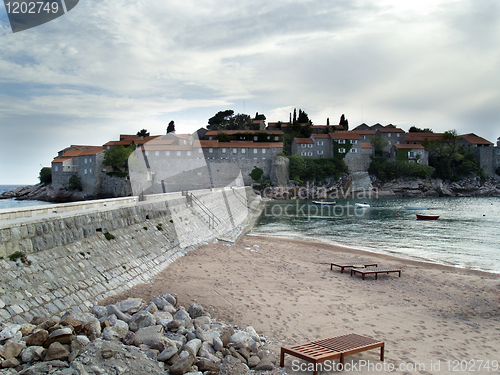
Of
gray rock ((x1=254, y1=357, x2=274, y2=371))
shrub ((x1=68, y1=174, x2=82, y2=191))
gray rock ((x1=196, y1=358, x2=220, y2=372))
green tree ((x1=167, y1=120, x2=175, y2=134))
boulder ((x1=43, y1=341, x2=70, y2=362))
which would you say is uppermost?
green tree ((x1=167, y1=120, x2=175, y2=134))

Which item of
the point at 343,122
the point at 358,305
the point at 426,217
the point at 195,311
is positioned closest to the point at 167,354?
the point at 195,311

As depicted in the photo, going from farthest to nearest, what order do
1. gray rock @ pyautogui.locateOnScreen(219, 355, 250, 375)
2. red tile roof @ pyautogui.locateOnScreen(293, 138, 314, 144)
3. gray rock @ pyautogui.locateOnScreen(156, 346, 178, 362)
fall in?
1. red tile roof @ pyautogui.locateOnScreen(293, 138, 314, 144)
2. gray rock @ pyautogui.locateOnScreen(219, 355, 250, 375)
3. gray rock @ pyautogui.locateOnScreen(156, 346, 178, 362)

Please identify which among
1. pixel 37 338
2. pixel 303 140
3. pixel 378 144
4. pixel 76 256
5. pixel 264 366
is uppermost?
pixel 303 140

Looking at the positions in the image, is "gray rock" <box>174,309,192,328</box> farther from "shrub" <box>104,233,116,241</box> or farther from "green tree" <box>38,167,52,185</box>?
"green tree" <box>38,167,52,185</box>

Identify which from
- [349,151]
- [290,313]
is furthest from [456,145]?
[290,313]

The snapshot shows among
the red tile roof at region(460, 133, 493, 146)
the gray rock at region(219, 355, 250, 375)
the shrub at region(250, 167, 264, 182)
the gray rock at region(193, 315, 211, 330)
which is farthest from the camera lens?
the red tile roof at region(460, 133, 493, 146)

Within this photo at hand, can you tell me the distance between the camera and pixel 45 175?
70250 millimetres

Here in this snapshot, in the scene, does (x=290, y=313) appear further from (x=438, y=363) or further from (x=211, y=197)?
(x=211, y=197)

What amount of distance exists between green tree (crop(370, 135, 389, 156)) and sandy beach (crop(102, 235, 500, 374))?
214 ft

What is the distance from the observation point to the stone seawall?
562cm

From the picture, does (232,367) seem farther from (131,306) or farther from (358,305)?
(358,305)

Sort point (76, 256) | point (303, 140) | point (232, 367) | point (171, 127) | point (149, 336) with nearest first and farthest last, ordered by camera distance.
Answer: point (232, 367)
point (149, 336)
point (76, 256)
point (303, 140)
point (171, 127)

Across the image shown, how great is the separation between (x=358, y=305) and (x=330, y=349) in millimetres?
3612

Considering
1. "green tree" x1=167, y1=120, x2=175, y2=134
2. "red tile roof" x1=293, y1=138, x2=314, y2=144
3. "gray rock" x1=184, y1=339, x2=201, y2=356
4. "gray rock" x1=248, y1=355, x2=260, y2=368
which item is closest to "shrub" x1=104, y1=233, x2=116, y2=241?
"gray rock" x1=184, y1=339, x2=201, y2=356
